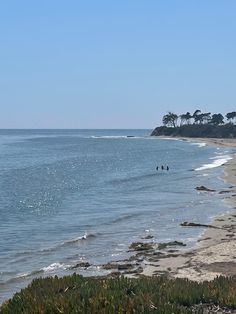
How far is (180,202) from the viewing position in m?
38.2

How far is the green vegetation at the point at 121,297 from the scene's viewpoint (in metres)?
9.11

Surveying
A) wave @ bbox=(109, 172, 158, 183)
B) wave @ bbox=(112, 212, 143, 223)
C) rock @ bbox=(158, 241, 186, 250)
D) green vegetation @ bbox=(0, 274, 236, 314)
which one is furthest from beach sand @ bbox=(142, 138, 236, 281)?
wave @ bbox=(109, 172, 158, 183)

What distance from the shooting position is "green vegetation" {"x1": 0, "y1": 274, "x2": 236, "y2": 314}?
29.9 feet

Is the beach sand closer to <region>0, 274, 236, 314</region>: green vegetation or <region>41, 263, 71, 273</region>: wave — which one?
<region>41, 263, 71, 273</region>: wave

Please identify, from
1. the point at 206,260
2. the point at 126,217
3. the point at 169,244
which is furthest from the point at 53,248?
the point at 126,217

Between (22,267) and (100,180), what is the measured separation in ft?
124

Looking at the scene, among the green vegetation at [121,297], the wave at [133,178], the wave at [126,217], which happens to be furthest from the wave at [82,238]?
the wave at [133,178]

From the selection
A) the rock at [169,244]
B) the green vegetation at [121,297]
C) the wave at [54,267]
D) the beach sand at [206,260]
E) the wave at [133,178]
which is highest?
the green vegetation at [121,297]

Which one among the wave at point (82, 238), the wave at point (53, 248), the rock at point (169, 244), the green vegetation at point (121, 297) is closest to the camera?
the green vegetation at point (121, 297)

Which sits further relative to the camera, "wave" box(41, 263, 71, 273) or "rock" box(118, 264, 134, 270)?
"wave" box(41, 263, 71, 273)

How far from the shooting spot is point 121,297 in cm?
965

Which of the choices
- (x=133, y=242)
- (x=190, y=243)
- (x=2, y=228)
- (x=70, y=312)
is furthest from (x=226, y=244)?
(x=70, y=312)

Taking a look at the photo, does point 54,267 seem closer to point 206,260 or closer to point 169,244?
point 206,260

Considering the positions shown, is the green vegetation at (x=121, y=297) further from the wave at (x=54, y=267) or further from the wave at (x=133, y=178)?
the wave at (x=133, y=178)
